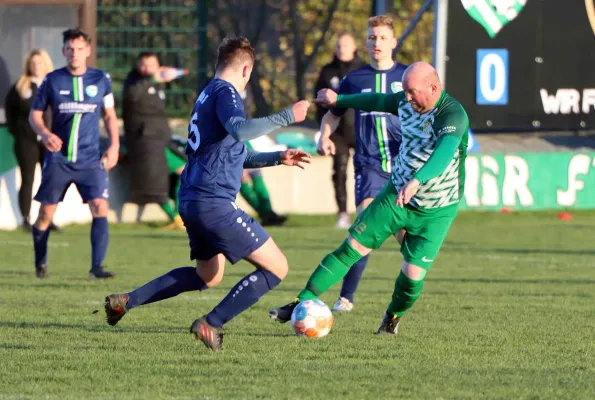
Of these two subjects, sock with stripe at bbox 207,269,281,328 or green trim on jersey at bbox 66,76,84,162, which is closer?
sock with stripe at bbox 207,269,281,328

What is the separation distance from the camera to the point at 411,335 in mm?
7988

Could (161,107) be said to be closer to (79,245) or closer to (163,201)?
(163,201)

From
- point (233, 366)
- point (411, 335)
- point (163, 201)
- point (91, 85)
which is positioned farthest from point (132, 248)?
point (233, 366)

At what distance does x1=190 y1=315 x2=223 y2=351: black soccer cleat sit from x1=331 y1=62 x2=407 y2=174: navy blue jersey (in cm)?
277

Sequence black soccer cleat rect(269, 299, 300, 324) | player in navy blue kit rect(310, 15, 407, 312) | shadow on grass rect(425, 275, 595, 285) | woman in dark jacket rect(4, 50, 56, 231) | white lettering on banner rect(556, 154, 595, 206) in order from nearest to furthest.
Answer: black soccer cleat rect(269, 299, 300, 324)
player in navy blue kit rect(310, 15, 407, 312)
shadow on grass rect(425, 275, 595, 285)
woman in dark jacket rect(4, 50, 56, 231)
white lettering on banner rect(556, 154, 595, 206)

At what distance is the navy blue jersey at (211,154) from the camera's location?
23.3 feet

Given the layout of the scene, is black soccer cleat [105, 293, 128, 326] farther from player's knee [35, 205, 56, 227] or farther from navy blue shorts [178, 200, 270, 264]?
player's knee [35, 205, 56, 227]

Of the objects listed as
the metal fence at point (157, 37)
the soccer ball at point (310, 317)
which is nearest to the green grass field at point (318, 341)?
the soccer ball at point (310, 317)

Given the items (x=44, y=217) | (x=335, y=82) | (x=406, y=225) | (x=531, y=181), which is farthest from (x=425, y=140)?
(x=531, y=181)

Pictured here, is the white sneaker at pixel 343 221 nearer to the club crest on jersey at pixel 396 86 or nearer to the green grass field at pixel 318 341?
the green grass field at pixel 318 341

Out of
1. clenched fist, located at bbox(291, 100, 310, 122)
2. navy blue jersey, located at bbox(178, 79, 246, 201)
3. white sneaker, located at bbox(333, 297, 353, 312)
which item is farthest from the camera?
white sneaker, located at bbox(333, 297, 353, 312)

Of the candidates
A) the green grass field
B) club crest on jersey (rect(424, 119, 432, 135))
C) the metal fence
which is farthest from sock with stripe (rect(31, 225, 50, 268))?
the metal fence

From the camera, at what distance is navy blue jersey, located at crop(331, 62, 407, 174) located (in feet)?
31.4

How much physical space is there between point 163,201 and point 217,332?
9600mm
